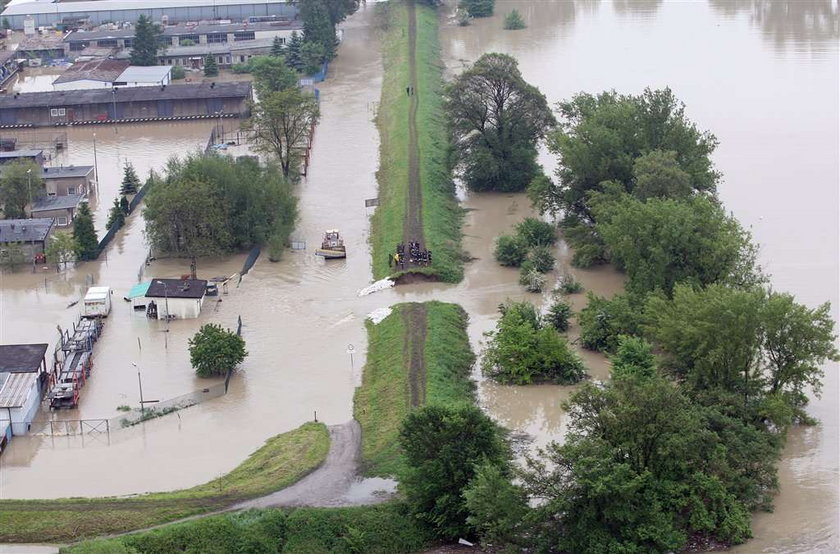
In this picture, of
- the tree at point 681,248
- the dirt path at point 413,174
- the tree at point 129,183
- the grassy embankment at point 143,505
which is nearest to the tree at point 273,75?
the dirt path at point 413,174

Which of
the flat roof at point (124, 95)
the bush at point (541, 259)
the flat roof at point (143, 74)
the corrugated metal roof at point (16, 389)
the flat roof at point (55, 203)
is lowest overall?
the corrugated metal roof at point (16, 389)

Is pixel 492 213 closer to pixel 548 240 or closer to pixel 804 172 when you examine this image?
pixel 548 240

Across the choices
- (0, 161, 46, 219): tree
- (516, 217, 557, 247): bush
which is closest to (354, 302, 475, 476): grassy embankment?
(516, 217, 557, 247): bush

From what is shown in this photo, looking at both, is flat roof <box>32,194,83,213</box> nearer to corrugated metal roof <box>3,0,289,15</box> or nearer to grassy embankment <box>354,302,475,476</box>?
grassy embankment <box>354,302,475,476</box>

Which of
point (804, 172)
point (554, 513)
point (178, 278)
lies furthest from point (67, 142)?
point (554, 513)

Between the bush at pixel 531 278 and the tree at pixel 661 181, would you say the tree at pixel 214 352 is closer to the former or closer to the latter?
the bush at pixel 531 278
